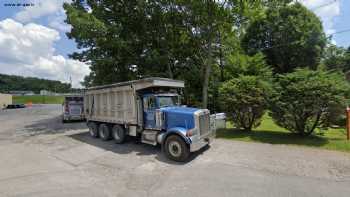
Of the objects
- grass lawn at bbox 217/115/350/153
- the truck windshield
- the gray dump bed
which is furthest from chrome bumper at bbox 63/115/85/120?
grass lawn at bbox 217/115/350/153

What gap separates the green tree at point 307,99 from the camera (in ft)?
25.7

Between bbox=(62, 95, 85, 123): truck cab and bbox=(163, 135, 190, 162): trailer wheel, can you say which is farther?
bbox=(62, 95, 85, 123): truck cab

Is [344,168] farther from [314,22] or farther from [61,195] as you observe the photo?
[314,22]

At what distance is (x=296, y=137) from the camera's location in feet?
30.0

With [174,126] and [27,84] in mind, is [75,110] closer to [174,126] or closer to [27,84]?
[174,126]

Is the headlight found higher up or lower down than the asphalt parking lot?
higher up

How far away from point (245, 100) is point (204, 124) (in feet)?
10.8

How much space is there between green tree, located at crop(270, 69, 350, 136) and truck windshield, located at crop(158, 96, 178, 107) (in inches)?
163

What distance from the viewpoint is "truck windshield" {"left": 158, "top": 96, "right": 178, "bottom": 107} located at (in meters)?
8.47

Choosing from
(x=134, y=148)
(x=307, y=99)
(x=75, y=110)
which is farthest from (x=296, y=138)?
(x=75, y=110)

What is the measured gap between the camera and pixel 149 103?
28.0 feet

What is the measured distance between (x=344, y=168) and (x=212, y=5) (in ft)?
34.7

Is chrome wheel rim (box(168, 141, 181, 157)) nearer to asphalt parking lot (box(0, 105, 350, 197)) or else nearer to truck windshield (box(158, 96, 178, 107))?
asphalt parking lot (box(0, 105, 350, 197))

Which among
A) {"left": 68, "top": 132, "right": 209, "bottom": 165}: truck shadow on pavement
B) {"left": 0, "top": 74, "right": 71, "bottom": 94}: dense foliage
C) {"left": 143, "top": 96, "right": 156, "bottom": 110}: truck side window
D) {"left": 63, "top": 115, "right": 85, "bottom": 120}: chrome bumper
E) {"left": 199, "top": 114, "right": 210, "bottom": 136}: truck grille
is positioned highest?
{"left": 0, "top": 74, "right": 71, "bottom": 94}: dense foliage
